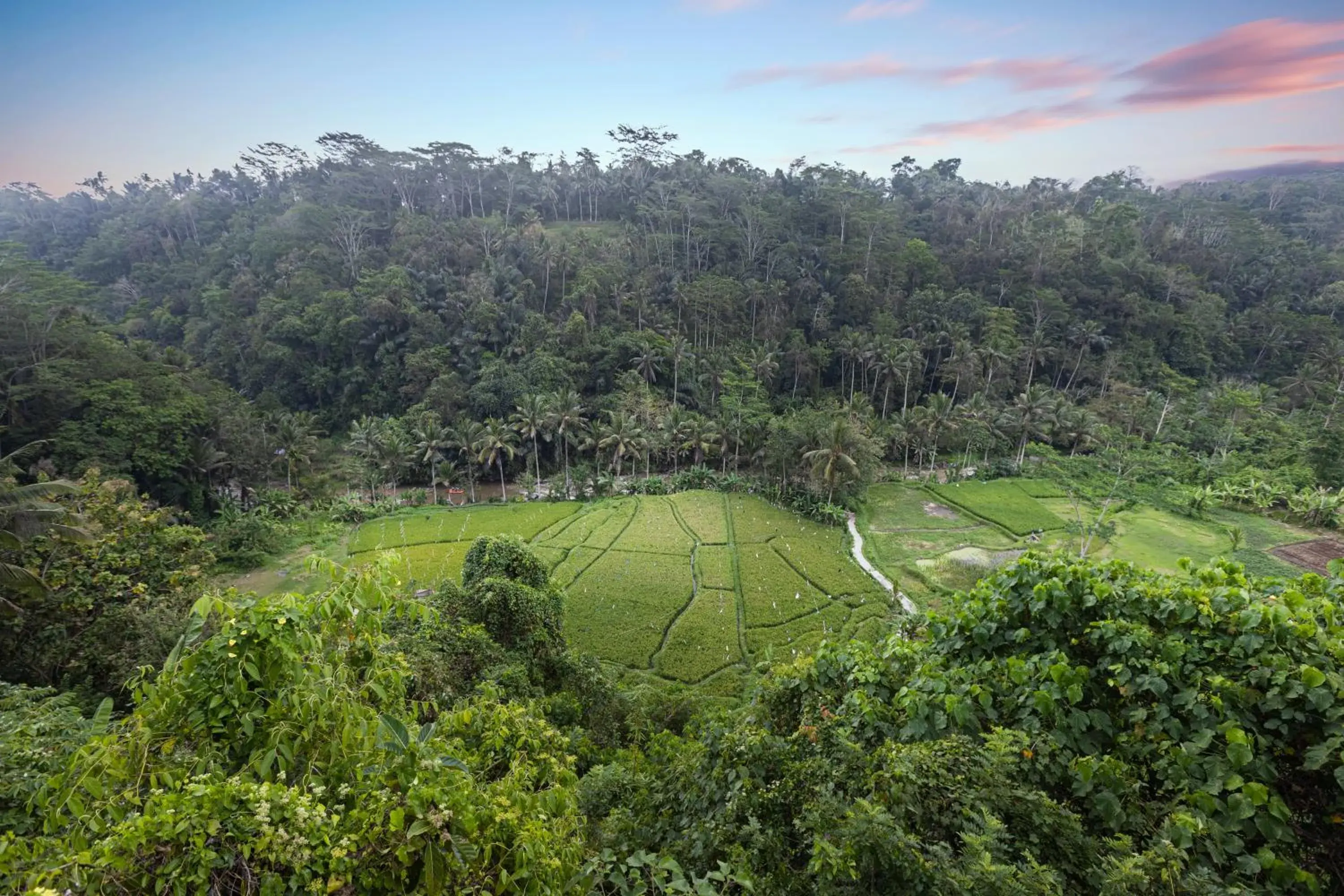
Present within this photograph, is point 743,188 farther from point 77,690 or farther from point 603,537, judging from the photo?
point 77,690

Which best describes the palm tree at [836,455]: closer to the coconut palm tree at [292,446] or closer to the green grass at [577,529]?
the green grass at [577,529]

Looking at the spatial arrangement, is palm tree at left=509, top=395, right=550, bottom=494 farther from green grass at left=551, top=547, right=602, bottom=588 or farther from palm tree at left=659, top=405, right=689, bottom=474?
green grass at left=551, top=547, right=602, bottom=588

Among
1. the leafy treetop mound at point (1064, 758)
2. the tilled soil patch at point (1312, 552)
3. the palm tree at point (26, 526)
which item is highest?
the leafy treetop mound at point (1064, 758)

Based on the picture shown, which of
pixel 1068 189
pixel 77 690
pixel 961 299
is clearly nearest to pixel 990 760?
pixel 77 690

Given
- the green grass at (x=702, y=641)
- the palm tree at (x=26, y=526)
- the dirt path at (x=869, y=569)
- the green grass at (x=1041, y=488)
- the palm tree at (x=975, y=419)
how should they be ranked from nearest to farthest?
the palm tree at (x=26, y=526) < the green grass at (x=702, y=641) < the dirt path at (x=869, y=569) < the green grass at (x=1041, y=488) < the palm tree at (x=975, y=419)

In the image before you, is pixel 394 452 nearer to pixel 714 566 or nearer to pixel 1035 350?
pixel 714 566

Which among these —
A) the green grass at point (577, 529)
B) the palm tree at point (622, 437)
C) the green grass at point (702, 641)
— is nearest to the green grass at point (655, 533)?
the green grass at point (577, 529)

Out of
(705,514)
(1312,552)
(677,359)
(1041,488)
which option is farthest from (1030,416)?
(677,359)
